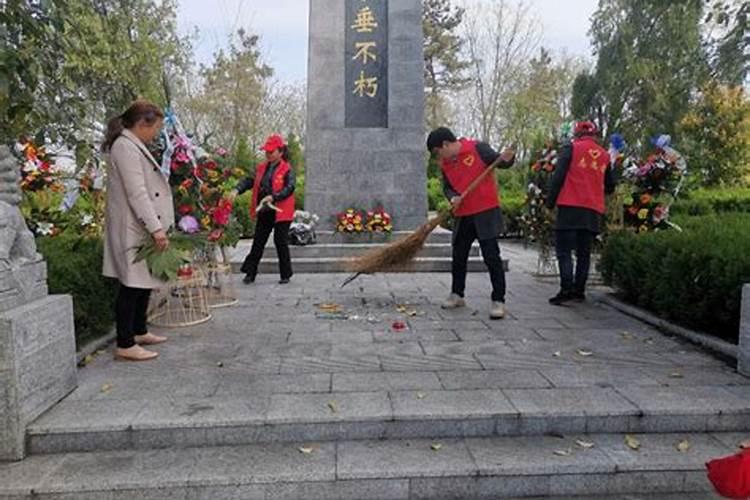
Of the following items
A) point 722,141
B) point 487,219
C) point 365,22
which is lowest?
point 487,219

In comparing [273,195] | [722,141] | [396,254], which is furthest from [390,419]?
[722,141]

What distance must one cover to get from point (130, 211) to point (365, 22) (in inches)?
267

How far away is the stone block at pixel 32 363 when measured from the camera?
9.04 ft

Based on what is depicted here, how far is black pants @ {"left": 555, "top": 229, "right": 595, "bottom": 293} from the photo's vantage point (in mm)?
5684

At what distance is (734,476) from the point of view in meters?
1.62

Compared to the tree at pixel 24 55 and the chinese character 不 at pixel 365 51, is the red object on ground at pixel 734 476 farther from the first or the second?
the chinese character 不 at pixel 365 51

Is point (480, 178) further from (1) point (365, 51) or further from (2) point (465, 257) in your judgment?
(1) point (365, 51)

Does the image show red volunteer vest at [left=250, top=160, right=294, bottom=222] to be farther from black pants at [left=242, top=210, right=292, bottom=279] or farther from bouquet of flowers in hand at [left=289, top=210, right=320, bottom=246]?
bouquet of flowers in hand at [left=289, top=210, right=320, bottom=246]

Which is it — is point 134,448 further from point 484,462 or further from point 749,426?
point 749,426

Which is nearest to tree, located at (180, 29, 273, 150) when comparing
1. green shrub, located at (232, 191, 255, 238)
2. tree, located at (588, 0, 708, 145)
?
green shrub, located at (232, 191, 255, 238)

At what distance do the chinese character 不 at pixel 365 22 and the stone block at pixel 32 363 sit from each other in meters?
7.39

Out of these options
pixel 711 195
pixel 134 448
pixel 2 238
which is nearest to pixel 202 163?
pixel 2 238

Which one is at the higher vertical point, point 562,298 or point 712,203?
point 712,203

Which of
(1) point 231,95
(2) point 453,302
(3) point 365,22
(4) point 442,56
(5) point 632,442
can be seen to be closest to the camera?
(5) point 632,442
